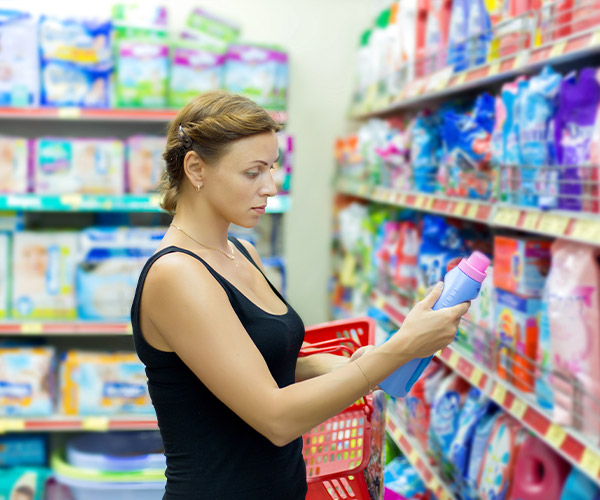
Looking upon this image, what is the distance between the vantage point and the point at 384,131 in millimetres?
3211

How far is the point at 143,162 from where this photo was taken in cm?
315

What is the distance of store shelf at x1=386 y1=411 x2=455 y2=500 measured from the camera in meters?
2.26

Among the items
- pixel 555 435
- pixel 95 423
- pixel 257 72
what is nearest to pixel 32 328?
pixel 95 423

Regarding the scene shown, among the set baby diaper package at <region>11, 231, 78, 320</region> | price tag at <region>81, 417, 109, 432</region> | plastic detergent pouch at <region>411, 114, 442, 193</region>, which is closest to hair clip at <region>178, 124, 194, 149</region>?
plastic detergent pouch at <region>411, 114, 442, 193</region>

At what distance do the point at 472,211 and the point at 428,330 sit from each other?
114 centimetres

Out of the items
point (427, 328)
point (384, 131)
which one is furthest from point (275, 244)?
point (427, 328)

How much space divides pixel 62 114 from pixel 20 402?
1.28 meters

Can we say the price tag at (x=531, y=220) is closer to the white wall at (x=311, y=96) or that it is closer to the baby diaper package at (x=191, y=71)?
the baby diaper package at (x=191, y=71)

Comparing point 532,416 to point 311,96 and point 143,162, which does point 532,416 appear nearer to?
point 143,162

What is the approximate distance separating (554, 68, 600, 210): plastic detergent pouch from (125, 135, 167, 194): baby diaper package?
187 centimetres

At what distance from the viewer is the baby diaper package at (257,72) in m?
3.20

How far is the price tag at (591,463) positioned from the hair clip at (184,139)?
1.05m

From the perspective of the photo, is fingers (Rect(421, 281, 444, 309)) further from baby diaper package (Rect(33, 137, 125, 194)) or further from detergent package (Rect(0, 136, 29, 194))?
detergent package (Rect(0, 136, 29, 194))

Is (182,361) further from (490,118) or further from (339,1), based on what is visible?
(339,1)
